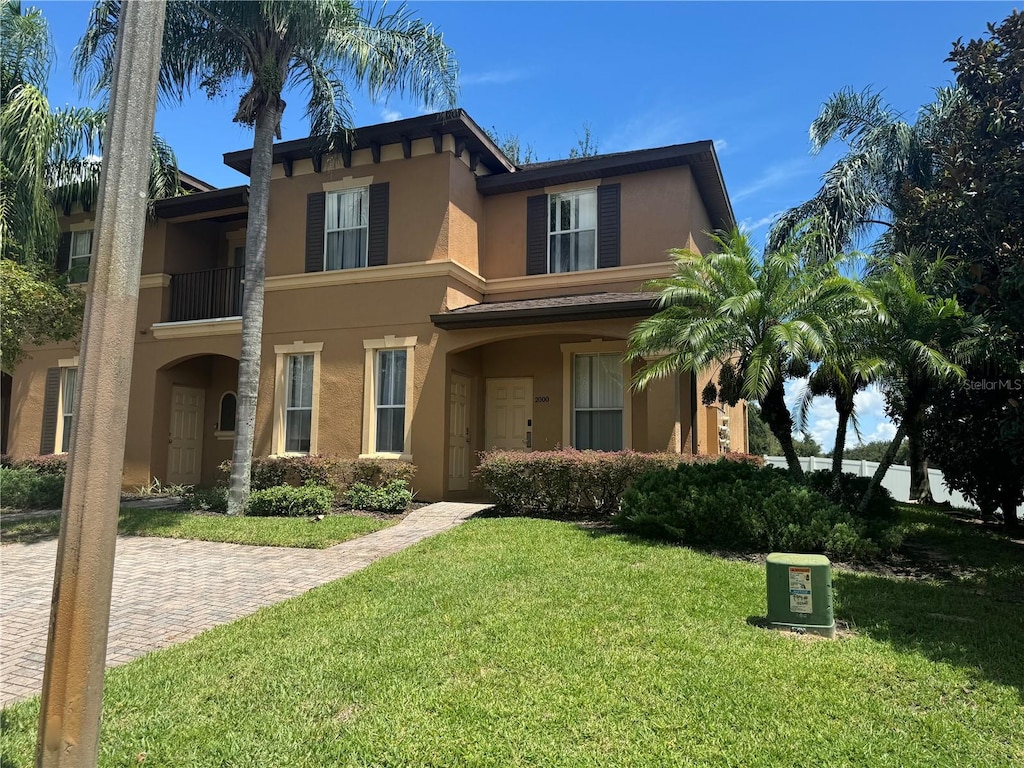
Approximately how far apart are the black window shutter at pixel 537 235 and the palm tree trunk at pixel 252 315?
5.18 metres

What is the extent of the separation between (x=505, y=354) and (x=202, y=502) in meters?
6.38

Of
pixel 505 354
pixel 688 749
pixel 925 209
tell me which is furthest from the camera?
pixel 505 354

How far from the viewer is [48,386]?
1708 cm

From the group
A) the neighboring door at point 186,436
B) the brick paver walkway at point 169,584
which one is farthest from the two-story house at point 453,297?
the brick paver walkway at point 169,584

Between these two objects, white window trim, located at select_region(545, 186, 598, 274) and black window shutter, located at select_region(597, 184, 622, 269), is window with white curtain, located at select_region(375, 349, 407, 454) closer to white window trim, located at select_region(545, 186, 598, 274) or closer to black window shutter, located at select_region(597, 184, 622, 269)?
white window trim, located at select_region(545, 186, 598, 274)

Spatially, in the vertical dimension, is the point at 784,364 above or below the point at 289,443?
above

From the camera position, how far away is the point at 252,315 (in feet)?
38.4

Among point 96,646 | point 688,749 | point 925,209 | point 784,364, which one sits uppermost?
point 925,209

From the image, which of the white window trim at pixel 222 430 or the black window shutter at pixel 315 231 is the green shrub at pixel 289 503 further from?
the white window trim at pixel 222 430

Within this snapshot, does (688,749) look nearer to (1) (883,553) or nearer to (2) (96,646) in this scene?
(2) (96,646)

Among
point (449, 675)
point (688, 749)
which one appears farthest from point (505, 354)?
point (688, 749)

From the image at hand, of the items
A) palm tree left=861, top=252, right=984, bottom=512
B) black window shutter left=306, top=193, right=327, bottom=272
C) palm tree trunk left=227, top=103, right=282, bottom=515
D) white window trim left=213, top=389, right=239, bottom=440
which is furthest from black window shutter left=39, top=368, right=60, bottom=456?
palm tree left=861, top=252, right=984, bottom=512

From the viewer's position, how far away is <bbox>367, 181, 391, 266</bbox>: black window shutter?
45.1ft

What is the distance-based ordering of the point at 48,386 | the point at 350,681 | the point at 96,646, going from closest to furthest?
the point at 96,646 → the point at 350,681 → the point at 48,386
